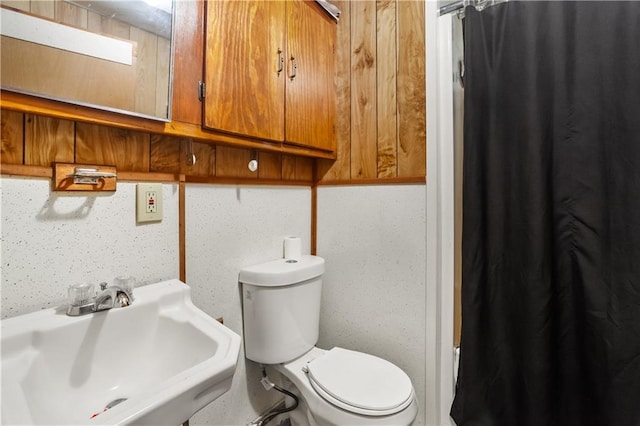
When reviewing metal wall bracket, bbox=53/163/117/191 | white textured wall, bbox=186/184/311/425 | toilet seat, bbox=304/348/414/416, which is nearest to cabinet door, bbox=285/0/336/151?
white textured wall, bbox=186/184/311/425

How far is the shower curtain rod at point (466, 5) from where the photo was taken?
116 cm

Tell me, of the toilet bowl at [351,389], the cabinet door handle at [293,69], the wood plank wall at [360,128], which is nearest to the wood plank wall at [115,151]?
the wood plank wall at [360,128]

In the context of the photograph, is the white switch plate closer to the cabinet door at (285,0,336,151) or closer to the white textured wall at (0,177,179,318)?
the white textured wall at (0,177,179,318)

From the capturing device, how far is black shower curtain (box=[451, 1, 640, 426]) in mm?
962

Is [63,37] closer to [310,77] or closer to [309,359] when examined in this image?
[310,77]

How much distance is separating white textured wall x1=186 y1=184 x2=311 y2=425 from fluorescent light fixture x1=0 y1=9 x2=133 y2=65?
18.4 inches

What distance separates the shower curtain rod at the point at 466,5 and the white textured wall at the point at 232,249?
3.48 feet

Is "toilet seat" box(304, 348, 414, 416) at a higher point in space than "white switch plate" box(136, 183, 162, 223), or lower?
lower

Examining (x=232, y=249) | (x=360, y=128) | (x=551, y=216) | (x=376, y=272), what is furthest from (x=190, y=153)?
(x=551, y=216)

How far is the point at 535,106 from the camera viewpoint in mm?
1074

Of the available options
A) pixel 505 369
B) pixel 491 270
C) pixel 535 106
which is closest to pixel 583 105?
pixel 535 106

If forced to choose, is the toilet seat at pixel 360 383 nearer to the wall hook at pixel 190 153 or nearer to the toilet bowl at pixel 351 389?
the toilet bowl at pixel 351 389

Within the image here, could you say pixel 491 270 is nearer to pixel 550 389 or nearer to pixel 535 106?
pixel 550 389

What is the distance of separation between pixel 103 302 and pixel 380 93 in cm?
136
